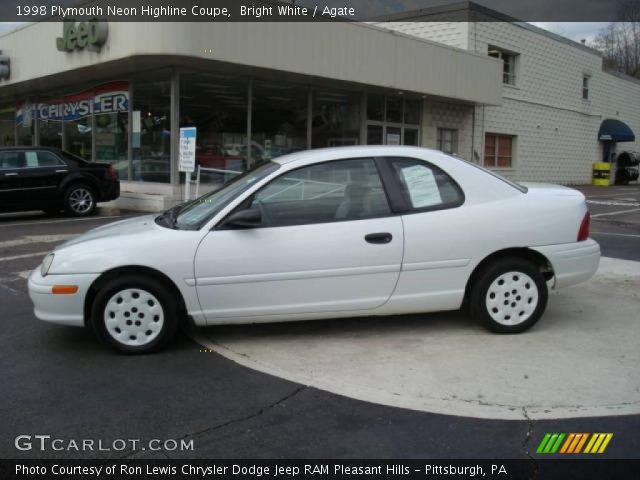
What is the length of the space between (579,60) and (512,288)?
27153 mm

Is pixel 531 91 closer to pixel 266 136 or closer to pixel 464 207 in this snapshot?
pixel 266 136

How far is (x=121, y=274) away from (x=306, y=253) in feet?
4.47

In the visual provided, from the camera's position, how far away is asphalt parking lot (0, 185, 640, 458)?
3.26 metres

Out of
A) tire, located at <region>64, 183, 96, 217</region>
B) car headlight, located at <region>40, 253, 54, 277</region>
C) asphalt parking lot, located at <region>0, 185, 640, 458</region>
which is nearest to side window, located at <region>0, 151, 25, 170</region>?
tire, located at <region>64, 183, 96, 217</region>

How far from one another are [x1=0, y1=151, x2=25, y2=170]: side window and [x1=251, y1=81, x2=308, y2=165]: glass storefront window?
5.54 metres

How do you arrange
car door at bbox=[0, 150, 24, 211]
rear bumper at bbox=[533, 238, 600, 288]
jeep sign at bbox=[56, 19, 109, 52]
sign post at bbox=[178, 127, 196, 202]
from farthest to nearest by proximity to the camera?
jeep sign at bbox=[56, 19, 109, 52], car door at bbox=[0, 150, 24, 211], sign post at bbox=[178, 127, 196, 202], rear bumper at bbox=[533, 238, 600, 288]

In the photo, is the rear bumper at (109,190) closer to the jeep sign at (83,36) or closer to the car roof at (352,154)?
the jeep sign at (83,36)

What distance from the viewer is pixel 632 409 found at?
142 inches

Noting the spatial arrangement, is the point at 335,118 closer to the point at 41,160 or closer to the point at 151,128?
the point at 151,128

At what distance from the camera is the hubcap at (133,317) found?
14.7 feet

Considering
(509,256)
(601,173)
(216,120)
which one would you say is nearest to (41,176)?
(216,120)

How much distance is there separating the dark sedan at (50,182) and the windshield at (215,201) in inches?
328

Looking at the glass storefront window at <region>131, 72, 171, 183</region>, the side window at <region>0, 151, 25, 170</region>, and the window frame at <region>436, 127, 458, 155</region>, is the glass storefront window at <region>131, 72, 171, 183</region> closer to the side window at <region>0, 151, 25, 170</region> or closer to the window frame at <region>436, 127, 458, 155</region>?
the side window at <region>0, 151, 25, 170</region>
